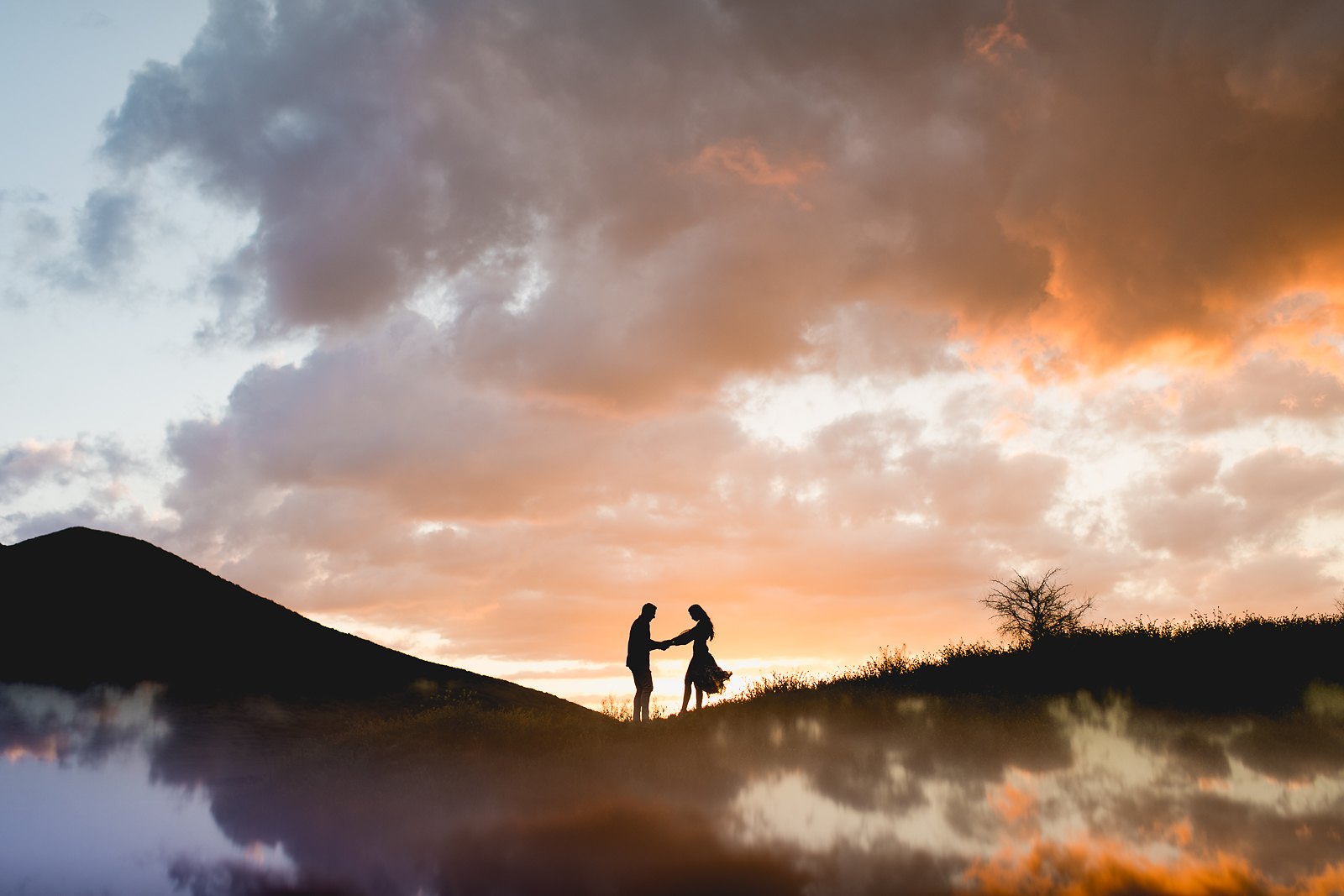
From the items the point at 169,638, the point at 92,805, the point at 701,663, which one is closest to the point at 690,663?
the point at 701,663

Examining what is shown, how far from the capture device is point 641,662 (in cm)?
2095

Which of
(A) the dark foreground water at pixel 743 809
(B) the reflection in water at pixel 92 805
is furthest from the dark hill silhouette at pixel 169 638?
(A) the dark foreground water at pixel 743 809

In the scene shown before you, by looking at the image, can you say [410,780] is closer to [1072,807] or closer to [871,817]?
[871,817]

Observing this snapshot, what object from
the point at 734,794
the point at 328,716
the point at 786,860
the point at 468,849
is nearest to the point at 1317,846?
the point at 786,860

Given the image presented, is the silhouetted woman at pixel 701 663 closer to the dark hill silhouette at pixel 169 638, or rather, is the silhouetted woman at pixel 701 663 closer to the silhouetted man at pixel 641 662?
the silhouetted man at pixel 641 662

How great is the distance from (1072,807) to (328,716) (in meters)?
26.4

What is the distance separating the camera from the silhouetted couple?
21.0 meters

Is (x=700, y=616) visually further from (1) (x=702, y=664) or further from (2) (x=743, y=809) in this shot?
(2) (x=743, y=809)

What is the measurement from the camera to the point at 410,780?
1839 centimetres

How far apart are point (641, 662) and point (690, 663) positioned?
148 centimetres

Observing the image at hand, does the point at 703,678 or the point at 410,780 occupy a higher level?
the point at 703,678

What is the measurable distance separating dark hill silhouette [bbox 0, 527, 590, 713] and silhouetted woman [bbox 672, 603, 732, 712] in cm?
1104

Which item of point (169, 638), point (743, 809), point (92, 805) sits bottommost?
point (92, 805)

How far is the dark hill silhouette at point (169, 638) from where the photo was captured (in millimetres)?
32031
